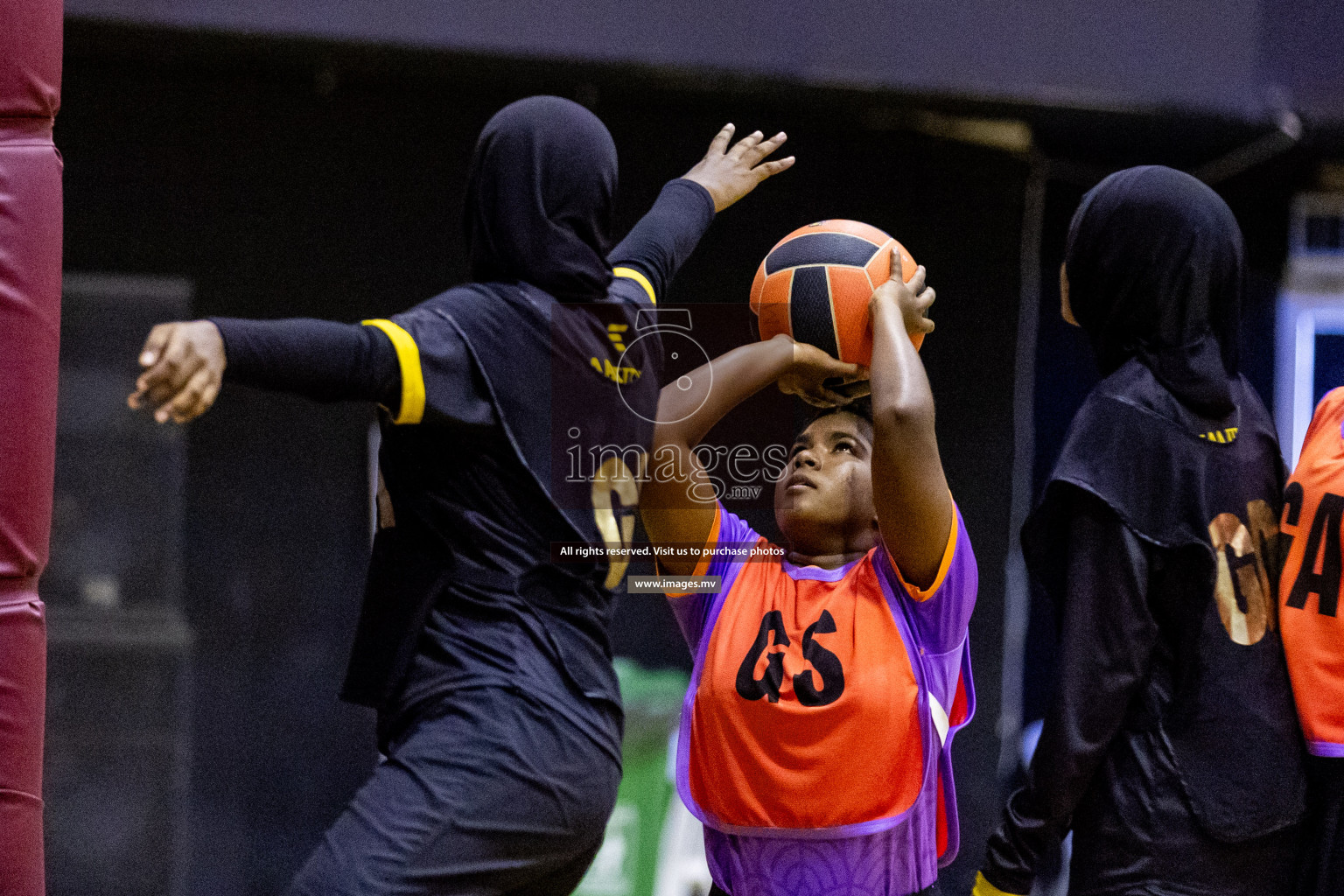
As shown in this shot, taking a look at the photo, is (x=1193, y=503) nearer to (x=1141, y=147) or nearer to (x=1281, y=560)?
(x=1281, y=560)

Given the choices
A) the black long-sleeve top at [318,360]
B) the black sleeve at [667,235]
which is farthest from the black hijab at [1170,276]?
the black long-sleeve top at [318,360]

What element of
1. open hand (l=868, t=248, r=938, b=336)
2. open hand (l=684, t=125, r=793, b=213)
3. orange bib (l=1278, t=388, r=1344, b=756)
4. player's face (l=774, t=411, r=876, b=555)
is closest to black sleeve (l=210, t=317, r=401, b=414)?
player's face (l=774, t=411, r=876, b=555)

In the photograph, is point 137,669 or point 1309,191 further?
point 1309,191

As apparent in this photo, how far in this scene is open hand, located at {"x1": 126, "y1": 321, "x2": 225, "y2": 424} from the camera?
1710 mm

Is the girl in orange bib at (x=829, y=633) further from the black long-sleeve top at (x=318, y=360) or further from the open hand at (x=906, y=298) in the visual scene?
the black long-sleeve top at (x=318, y=360)

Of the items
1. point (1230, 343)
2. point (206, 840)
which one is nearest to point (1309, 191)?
point (1230, 343)

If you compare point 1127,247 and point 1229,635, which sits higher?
point 1127,247

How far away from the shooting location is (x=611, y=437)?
90.1 inches

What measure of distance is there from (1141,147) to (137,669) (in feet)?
12.7

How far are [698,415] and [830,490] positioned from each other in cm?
28

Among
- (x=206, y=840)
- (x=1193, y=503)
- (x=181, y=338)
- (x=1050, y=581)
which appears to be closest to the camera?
(x=181, y=338)

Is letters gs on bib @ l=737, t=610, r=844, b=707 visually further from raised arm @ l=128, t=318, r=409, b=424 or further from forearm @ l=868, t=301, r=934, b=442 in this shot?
raised arm @ l=128, t=318, r=409, b=424

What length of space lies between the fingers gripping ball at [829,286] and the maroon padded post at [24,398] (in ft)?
4.53

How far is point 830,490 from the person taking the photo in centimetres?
240
